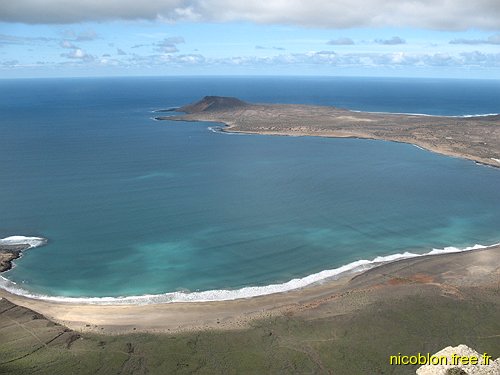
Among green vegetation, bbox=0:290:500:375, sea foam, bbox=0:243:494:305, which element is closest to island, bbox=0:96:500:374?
green vegetation, bbox=0:290:500:375

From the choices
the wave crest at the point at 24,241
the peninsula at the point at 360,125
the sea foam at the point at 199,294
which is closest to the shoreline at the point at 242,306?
the sea foam at the point at 199,294

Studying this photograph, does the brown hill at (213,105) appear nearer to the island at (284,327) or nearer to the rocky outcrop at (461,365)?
the island at (284,327)

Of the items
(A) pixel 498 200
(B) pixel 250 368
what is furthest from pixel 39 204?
(A) pixel 498 200

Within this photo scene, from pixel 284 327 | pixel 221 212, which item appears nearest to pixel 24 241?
pixel 221 212

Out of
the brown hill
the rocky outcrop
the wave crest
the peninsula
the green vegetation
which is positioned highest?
the brown hill

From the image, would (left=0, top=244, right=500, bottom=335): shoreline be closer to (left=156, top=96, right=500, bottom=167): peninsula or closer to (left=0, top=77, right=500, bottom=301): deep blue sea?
(left=0, top=77, right=500, bottom=301): deep blue sea
